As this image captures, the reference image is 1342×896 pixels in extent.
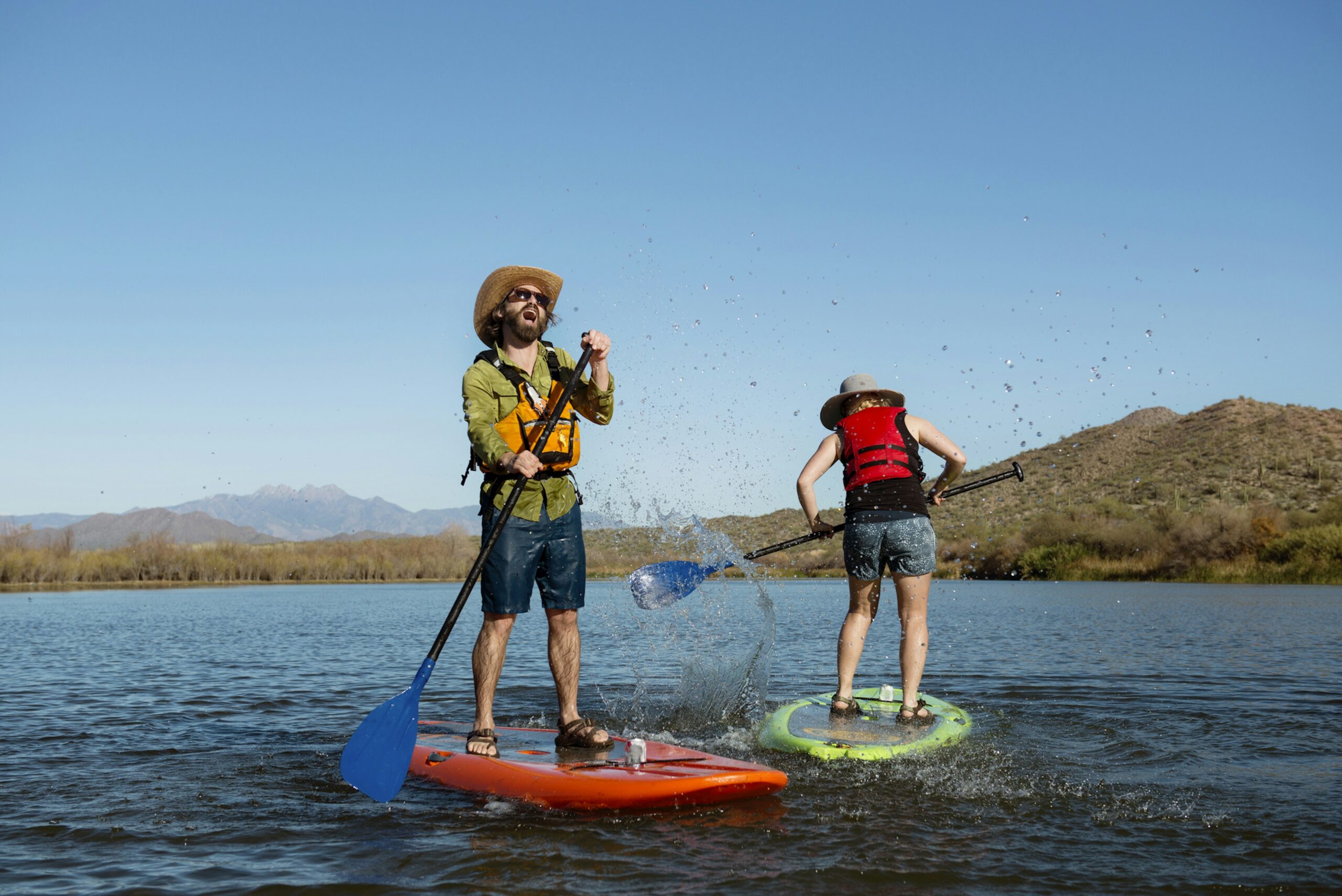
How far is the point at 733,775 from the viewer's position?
14.0ft

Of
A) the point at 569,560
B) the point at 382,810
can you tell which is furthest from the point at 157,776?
the point at 569,560

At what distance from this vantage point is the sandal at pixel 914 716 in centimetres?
571

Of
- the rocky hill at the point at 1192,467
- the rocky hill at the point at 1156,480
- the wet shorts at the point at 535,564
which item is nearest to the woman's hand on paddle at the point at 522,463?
the wet shorts at the point at 535,564

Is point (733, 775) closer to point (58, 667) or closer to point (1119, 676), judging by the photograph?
point (1119, 676)

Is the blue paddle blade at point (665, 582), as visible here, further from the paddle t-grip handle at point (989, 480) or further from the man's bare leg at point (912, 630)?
the paddle t-grip handle at point (989, 480)

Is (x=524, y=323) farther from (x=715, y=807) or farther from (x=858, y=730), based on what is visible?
(x=858, y=730)

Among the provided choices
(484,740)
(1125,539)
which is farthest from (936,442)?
(1125,539)

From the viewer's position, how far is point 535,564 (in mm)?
5020

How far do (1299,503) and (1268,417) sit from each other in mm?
20761

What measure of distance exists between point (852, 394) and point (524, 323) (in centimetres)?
218

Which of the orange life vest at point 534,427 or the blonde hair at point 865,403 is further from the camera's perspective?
the blonde hair at point 865,403

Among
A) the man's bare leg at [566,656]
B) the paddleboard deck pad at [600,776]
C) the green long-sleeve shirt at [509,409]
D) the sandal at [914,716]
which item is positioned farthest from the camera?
the sandal at [914,716]

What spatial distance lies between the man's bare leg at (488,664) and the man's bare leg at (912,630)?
2396 millimetres

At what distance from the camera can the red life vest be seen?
5867mm
